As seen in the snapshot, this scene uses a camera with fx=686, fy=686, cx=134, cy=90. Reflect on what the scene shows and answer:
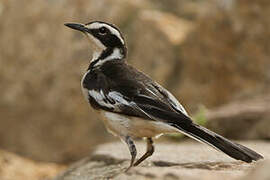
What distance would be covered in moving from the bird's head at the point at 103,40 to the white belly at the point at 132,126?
3.11 feet

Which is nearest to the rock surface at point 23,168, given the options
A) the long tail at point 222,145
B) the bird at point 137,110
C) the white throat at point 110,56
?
the white throat at point 110,56

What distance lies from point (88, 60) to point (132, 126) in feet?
23.1

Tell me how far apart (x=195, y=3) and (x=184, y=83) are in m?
2.56

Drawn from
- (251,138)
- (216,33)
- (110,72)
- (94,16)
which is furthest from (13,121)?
(110,72)

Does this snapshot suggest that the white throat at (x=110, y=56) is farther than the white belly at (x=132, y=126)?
Yes

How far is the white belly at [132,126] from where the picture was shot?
5.83 metres

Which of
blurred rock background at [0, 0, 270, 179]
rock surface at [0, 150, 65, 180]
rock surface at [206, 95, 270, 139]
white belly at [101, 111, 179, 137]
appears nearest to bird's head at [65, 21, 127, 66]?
white belly at [101, 111, 179, 137]

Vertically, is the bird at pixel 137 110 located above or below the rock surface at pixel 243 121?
below

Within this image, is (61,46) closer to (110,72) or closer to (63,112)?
(63,112)

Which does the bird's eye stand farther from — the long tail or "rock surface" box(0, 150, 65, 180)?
"rock surface" box(0, 150, 65, 180)

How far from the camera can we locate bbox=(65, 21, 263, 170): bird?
5.57m

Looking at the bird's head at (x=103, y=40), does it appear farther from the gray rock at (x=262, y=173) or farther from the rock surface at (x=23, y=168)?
the rock surface at (x=23, y=168)

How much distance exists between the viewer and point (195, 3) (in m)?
14.4

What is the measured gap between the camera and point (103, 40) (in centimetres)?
689
